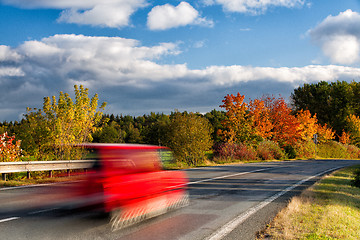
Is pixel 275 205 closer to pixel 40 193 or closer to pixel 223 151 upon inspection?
pixel 40 193

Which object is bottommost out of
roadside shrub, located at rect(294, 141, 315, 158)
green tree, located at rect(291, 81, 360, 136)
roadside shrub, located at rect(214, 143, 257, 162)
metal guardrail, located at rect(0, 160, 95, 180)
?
roadside shrub, located at rect(294, 141, 315, 158)

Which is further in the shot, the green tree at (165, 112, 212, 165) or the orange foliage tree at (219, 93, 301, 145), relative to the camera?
the orange foliage tree at (219, 93, 301, 145)

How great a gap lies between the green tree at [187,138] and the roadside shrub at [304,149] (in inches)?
889

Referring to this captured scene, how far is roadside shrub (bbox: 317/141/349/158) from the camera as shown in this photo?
52.6m

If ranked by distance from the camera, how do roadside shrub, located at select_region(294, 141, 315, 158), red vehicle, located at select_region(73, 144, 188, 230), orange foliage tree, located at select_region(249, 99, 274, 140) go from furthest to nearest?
roadside shrub, located at select_region(294, 141, 315, 158)
orange foliage tree, located at select_region(249, 99, 274, 140)
red vehicle, located at select_region(73, 144, 188, 230)

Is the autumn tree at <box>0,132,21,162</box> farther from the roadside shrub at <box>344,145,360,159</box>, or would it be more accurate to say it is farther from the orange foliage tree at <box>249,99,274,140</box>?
the roadside shrub at <box>344,145,360,159</box>

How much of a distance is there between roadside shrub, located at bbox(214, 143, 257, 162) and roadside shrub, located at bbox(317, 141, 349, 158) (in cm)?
2404

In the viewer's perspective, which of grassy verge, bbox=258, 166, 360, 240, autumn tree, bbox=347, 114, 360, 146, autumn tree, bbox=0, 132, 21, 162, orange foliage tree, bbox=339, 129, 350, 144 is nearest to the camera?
grassy verge, bbox=258, 166, 360, 240

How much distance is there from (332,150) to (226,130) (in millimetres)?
26463

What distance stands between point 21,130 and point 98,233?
13.1m

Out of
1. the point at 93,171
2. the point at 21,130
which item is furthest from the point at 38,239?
the point at 21,130

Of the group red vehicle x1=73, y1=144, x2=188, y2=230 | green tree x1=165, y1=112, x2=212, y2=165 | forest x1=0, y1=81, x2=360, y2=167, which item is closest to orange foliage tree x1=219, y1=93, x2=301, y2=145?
forest x1=0, y1=81, x2=360, y2=167

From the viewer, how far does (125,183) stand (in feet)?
21.3

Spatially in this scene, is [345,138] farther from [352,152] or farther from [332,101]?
[332,101]
